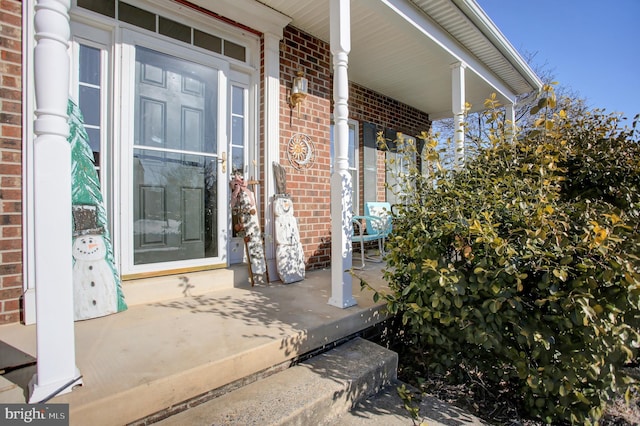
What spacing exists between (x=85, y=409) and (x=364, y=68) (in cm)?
461

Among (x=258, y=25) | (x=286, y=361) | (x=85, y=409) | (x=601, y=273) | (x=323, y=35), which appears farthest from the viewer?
(x=323, y=35)

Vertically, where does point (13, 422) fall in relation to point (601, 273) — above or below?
below

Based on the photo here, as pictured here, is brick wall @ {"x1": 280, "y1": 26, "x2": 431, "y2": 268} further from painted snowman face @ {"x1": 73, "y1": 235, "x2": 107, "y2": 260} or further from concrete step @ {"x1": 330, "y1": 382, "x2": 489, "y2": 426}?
concrete step @ {"x1": 330, "y1": 382, "x2": 489, "y2": 426}

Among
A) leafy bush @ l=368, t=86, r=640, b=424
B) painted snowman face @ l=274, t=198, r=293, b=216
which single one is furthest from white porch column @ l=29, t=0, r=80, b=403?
painted snowman face @ l=274, t=198, r=293, b=216

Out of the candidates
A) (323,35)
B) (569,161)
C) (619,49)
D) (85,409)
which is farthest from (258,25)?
(619,49)

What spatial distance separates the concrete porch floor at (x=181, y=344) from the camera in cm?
132

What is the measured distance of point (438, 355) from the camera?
2.05m

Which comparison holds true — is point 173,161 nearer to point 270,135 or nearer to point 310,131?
point 270,135

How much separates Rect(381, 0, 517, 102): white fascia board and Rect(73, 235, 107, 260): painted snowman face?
298 cm

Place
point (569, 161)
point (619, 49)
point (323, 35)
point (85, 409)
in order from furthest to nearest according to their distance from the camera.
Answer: point (619, 49) < point (323, 35) < point (569, 161) < point (85, 409)

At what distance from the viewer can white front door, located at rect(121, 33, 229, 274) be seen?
8.36 ft

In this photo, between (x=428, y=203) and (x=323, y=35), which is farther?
(x=323, y=35)

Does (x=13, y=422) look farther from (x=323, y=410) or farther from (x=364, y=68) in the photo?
(x=364, y=68)

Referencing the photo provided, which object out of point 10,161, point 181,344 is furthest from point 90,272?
point 181,344
